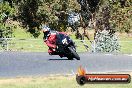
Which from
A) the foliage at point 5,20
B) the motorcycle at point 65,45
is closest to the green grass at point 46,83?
the motorcycle at point 65,45

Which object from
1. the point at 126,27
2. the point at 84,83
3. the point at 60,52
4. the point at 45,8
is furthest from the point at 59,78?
the point at 126,27

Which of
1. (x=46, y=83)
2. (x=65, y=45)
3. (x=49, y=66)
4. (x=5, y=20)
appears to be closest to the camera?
(x=65, y=45)

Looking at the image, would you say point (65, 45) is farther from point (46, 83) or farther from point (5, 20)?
point (5, 20)

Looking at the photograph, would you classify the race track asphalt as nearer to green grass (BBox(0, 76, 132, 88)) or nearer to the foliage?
green grass (BBox(0, 76, 132, 88))

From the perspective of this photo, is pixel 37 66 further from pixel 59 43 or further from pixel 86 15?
pixel 86 15

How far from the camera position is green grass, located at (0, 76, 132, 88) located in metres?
13.7

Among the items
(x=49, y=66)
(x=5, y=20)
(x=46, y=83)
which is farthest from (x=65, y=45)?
(x=5, y=20)

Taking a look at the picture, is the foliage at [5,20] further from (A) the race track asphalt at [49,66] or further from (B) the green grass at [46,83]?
(B) the green grass at [46,83]

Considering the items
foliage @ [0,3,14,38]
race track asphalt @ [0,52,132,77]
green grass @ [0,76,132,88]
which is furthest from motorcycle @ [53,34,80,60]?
foliage @ [0,3,14,38]

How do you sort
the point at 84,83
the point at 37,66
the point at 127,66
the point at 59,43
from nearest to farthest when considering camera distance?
the point at 84,83
the point at 59,43
the point at 37,66
the point at 127,66

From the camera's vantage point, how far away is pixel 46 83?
14414 millimetres

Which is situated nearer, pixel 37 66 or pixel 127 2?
pixel 37 66

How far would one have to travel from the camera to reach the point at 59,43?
46.1ft

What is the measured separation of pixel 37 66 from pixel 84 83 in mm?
5632
